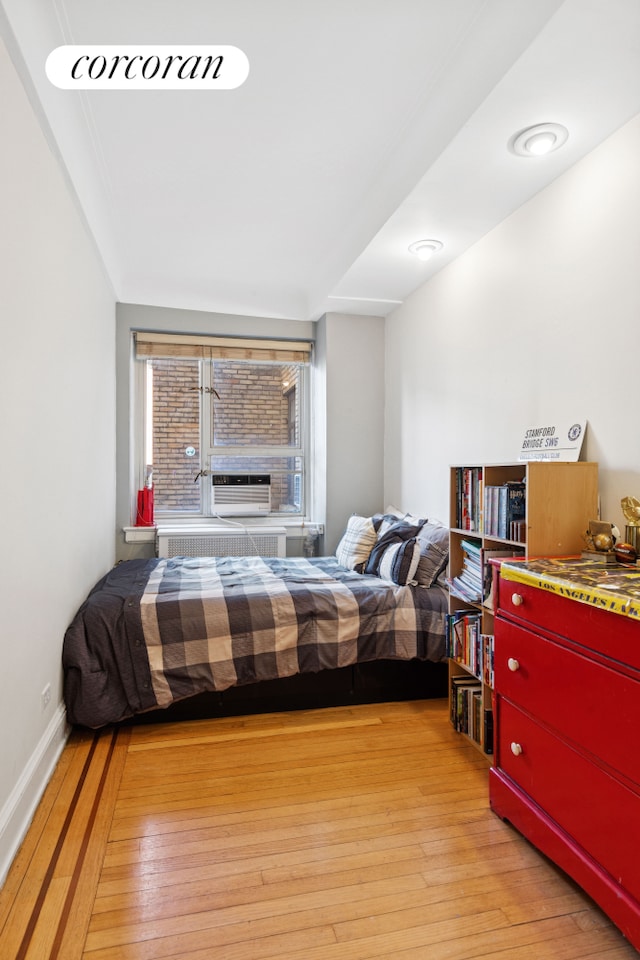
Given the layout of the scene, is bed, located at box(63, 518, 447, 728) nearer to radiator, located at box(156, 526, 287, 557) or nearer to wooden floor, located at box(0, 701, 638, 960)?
wooden floor, located at box(0, 701, 638, 960)

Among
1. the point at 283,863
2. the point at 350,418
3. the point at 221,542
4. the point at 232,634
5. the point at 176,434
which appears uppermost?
the point at 350,418

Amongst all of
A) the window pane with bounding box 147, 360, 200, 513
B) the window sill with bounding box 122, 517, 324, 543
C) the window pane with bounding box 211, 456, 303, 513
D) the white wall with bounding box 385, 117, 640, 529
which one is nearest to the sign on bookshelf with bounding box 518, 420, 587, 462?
the white wall with bounding box 385, 117, 640, 529

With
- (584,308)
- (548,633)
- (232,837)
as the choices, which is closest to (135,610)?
(232,837)

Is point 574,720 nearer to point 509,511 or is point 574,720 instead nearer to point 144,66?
point 509,511

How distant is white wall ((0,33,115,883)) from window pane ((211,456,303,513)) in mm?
1761

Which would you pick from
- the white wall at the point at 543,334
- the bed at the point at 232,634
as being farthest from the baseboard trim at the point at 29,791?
the white wall at the point at 543,334

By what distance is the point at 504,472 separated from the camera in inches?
91.8

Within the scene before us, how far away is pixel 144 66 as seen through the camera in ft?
6.55

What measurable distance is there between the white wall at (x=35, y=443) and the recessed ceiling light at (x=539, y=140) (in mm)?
1758

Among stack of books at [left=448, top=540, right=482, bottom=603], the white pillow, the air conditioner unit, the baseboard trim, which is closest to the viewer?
the baseboard trim

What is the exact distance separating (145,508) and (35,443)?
2347 mm

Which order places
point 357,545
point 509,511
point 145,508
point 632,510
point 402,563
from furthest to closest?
point 145,508 → point 357,545 → point 402,563 → point 509,511 → point 632,510

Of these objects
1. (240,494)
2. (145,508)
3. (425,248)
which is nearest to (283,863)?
(425,248)

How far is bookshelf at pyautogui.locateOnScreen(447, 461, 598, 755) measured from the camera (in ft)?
6.52
